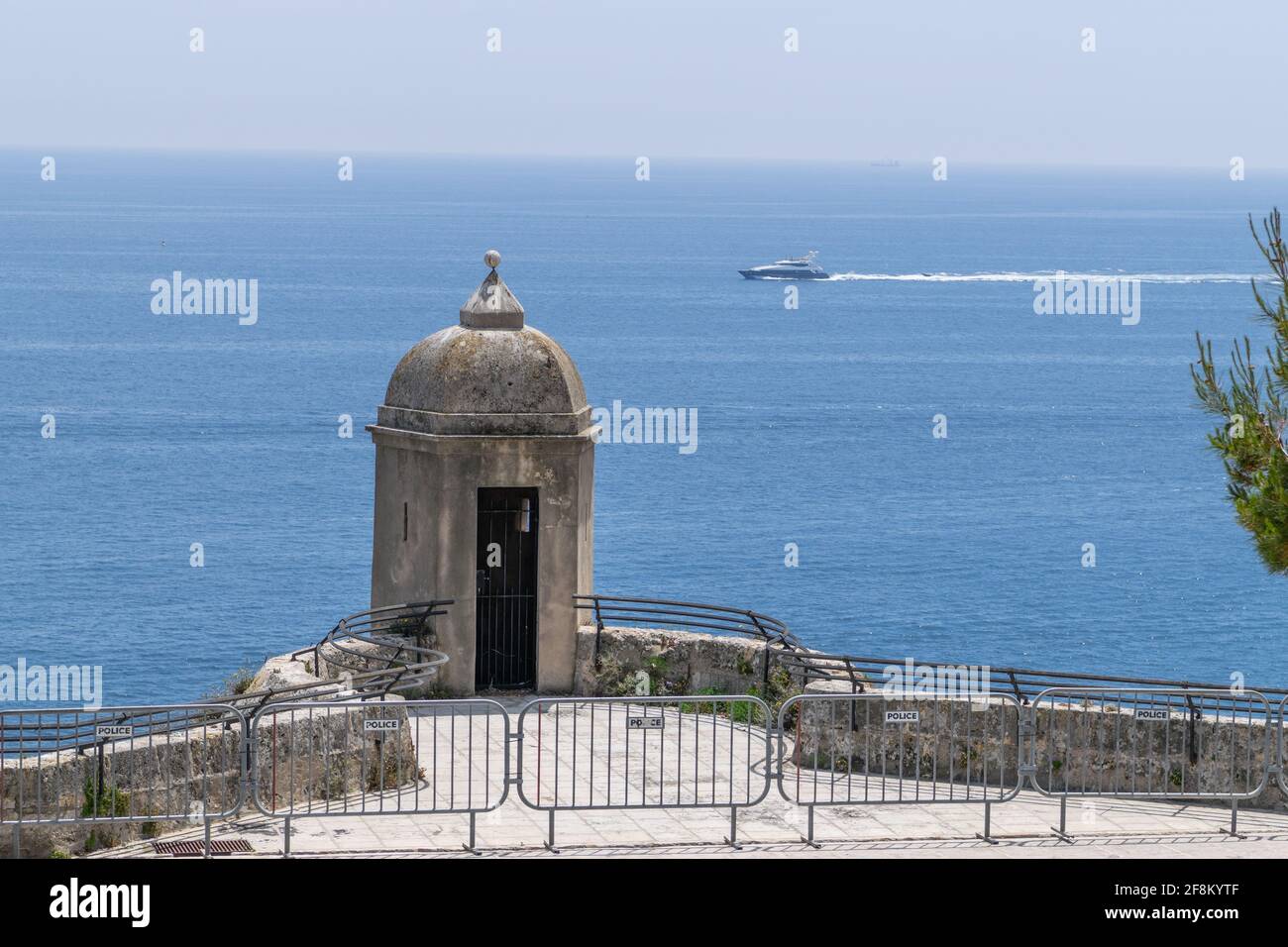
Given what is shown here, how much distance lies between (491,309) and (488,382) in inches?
26.9

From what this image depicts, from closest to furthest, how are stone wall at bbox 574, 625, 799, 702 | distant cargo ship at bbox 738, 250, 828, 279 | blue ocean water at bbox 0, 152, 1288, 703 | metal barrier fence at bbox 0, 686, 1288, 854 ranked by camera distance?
metal barrier fence at bbox 0, 686, 1288, 854
stone wall at bbox 574, 625, 799, 702
blue ocean water at bbox 0, 152, 1288, 703
distant cargo ship at bbox 738, 250, 828, 279

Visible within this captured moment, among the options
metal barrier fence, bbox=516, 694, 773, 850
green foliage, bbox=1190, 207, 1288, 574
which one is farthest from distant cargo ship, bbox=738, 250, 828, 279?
green foliage, bbox=1190, 207, 1288, 574

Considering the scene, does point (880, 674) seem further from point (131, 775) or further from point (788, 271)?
point (788, 271)

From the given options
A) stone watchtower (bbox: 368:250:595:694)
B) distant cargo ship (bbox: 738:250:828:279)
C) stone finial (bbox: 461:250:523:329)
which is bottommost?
stone watchtower (bbox: 368:250:595:694)

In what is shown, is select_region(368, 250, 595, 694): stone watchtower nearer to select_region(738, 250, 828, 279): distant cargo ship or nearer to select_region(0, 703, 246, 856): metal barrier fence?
select_region(0, 703, 246, 856): metal barrier fence

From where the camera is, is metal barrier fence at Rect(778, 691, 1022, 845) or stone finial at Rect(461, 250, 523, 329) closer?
metal barrier fence at Rect(778, 691, 1022, 845)

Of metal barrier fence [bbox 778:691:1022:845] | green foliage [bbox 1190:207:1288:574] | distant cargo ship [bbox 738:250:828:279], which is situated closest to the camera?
green foliage [bbox 1190:207:1288:574]

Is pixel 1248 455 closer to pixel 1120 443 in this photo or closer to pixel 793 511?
pixel 793 511

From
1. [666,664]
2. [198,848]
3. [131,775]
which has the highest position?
[666,664]

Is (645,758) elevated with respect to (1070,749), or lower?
lower

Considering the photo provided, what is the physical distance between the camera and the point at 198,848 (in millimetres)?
11516

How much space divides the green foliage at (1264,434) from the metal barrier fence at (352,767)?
16.6ft

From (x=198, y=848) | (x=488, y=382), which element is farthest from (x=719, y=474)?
(x=198, y=848)

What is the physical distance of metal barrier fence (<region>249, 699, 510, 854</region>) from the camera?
38.4 ft
